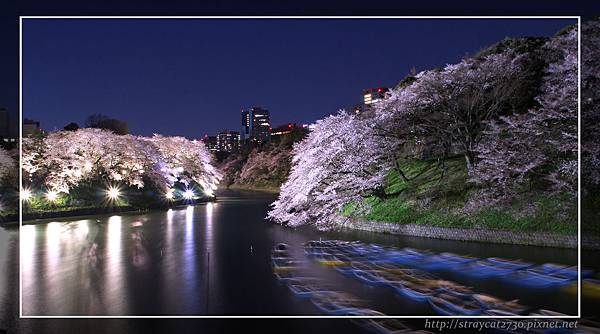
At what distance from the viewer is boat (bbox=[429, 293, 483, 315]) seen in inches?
195


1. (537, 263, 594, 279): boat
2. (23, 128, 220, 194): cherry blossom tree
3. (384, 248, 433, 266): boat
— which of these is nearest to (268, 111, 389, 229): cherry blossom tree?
(384, 248, 433, 266): boat

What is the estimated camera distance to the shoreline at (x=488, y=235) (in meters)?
7.72

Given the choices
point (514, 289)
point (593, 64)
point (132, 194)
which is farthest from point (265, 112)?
point (132, 194)

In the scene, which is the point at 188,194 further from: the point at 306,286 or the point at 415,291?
the point at 415,291

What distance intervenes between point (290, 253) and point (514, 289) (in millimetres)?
4046

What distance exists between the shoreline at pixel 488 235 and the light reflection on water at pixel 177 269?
1.18 ft

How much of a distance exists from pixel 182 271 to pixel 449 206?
6211mm

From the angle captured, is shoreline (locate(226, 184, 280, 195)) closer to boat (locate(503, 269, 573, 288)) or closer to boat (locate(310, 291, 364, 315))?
boat (locate(503, 269, 573, 288))

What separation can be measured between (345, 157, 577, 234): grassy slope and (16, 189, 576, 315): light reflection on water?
2.28 ft

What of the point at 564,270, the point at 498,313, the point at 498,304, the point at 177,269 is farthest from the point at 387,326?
the point at 177,269

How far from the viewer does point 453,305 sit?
5152mm

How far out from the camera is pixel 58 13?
512 cm

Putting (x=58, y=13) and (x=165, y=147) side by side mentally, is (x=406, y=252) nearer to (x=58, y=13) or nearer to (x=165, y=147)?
(x=58, y=13)

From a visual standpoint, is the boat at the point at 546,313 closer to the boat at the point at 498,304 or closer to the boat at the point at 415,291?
the boat at the point at 498,304
